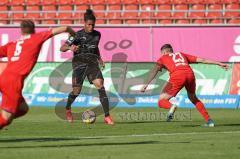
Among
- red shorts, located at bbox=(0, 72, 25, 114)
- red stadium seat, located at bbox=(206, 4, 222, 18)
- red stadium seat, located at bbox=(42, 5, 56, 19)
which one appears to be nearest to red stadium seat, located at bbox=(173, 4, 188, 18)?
red stadium seat, located at bbox=(206, 4, 222, 18)

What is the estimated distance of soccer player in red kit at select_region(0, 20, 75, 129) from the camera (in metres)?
12.3

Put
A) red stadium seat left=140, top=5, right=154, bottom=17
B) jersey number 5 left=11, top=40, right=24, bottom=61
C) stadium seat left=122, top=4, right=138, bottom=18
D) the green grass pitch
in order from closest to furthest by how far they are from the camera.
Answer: the green grass pitch, jersey number 5 left=11, top=40, right=24, bottom=61, red stadium seat left=140, top=5, right=154, bottom=17, stadium seat left=122, top=4, right=138, bottom=18

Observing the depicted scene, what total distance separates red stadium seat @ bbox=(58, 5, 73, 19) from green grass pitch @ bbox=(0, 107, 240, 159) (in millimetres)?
13785

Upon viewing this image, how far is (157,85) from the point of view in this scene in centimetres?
2622

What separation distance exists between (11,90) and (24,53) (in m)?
0.68

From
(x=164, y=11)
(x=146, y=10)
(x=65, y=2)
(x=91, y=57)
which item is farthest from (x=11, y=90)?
(x=65, y=2)

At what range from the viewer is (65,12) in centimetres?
3419

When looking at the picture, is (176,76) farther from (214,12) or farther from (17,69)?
(214,12)

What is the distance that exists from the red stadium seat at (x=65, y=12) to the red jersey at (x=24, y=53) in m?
21.4

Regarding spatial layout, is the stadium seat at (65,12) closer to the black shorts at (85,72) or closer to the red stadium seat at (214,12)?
the red stadium seat at (214,12)

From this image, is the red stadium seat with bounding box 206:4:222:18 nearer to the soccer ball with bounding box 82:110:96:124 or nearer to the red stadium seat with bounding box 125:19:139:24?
the red stadium seat with bounding box 125:19:139:24

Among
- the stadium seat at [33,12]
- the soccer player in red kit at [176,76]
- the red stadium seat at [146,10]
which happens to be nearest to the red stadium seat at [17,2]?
the stadium seat at [33,12]

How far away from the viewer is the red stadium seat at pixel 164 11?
1309 inches

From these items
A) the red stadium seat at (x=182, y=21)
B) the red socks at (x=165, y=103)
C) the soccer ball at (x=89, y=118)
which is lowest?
the soccer ball at (x=89, y=118)
